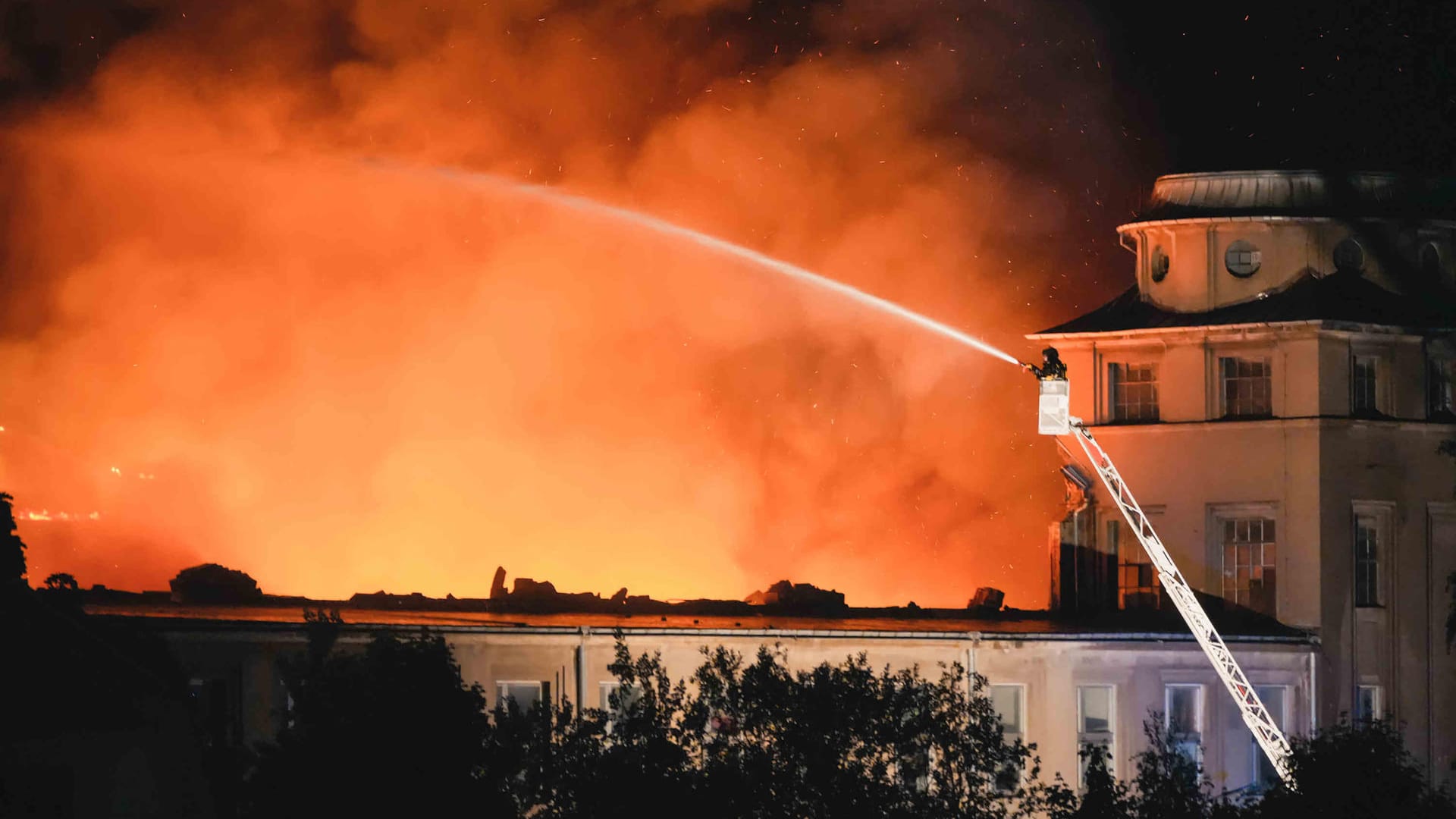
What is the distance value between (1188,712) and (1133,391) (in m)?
8.78

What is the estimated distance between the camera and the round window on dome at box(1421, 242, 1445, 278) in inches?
2756

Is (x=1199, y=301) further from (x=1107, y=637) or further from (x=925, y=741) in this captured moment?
(x=925, y=741)

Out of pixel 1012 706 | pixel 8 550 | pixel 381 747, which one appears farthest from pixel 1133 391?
pixel 381 747

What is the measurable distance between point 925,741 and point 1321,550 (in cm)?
1809

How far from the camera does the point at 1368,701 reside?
6694 centimetres

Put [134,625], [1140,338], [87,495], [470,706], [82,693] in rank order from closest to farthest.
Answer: [470,706], [82,693], [134,625], [1140,338], [87,495]

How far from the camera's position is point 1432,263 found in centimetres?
7012

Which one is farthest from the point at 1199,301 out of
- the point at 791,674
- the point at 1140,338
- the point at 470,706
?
the point at 470,706

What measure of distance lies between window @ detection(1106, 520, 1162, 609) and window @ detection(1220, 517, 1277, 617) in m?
2.01

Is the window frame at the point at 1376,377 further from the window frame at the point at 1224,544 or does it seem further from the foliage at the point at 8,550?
the foliage at the point at 8,550

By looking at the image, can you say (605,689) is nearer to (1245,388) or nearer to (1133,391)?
(1133,391)

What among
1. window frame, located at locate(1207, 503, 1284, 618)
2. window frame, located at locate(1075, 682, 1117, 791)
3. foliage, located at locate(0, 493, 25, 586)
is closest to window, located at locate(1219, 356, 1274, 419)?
window frame, located at locate(1207, 503, 1284, 618)

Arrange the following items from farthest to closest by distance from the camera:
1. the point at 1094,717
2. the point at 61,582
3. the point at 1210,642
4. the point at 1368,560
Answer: the point at 1368,560
the point at 1094,717
the point at 1210,642
the point at 61,582

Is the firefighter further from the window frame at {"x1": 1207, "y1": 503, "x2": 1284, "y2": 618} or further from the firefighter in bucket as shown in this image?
the window frame at {"x1": 1207, "y1": 503, "x2": 1284, "y2": 618}
